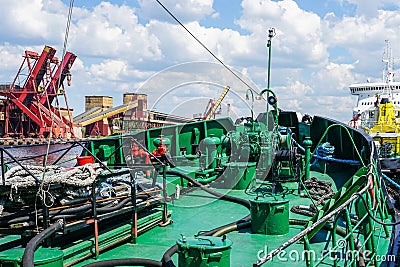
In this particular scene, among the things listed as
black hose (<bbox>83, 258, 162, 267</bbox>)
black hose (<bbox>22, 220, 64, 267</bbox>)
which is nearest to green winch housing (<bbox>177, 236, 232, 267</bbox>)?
black hose (<bbox>83, 258, 162, 267</bbox>)

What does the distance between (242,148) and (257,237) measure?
3566mm

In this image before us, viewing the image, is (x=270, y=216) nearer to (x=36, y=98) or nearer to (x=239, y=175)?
(x=239, y=175)

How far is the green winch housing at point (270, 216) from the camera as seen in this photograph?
226 inches

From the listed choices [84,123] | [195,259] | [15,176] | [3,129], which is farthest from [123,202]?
[3,129]

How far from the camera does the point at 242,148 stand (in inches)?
360

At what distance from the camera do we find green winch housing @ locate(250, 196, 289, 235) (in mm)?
5734

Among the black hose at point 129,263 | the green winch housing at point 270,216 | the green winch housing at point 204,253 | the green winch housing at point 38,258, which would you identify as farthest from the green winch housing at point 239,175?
the green winch housing at point 38,258

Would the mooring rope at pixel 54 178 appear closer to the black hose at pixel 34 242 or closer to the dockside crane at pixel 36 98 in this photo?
the black hose at pixel 34 242

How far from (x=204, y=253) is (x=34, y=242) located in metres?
1.50

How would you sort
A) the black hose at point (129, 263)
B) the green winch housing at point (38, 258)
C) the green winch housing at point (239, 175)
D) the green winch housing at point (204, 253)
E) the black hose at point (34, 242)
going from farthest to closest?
the green winch housing at point (239, 175) < the black hose at point (129, 263) < the green winch housing at point (204, 253) < the green winch housing at point (38, 258) < the black hose at point (34, 242)

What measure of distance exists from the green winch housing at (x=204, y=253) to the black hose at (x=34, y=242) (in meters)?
1.25

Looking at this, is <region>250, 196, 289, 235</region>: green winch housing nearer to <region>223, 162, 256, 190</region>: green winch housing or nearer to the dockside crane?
<region>223, 162, 256, 190</region>: green winch housing

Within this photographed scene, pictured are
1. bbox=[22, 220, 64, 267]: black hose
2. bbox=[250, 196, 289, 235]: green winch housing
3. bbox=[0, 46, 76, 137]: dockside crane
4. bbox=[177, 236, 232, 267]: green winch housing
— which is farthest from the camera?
bbox=[0, 46, 76, 137]: dockside crane

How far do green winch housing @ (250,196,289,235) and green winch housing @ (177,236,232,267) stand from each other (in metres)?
1.85
